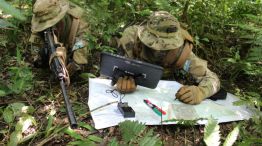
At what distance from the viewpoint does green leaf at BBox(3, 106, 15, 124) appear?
282cm

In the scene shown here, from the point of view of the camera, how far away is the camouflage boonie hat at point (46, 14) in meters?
3.54

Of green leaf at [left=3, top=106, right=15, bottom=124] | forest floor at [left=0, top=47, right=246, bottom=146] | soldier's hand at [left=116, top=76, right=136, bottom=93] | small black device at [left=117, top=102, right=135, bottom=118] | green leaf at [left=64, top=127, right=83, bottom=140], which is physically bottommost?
forest floor at [left=0, top=47, right=246, bottom=146]

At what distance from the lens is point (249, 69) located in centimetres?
392

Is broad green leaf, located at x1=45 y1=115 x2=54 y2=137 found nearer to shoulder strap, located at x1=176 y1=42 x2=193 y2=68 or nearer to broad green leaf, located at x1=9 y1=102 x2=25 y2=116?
broad green leaf, located at x1=9 y1=102 x2=25 y2=116

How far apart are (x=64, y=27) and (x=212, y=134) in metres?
2.24

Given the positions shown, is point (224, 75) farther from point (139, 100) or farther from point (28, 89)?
point (28, 89)

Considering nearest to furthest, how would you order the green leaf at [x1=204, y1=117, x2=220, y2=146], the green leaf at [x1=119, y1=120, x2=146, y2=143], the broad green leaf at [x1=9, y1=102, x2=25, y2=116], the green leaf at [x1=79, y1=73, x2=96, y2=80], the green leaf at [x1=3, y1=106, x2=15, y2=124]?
1. the green leaf at [x1=119, y1=120, x2=146, y2=143]
2. the green leaf at [x1=204, y1=117, x2=220, y2=146]
3. the green leaf at [x1=3, y1=106, x2=15, y2=124]
4. the broad green leaf at [x1=9, y1=102, x2=25, y2=116]
5. the green leaf at [x1=79, y1=73, x2=96, y2=80]

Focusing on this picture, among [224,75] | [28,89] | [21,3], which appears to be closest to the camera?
[28,89]

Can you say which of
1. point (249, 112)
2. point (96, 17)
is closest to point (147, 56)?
point (96, 17)

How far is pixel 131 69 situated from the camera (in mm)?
3309

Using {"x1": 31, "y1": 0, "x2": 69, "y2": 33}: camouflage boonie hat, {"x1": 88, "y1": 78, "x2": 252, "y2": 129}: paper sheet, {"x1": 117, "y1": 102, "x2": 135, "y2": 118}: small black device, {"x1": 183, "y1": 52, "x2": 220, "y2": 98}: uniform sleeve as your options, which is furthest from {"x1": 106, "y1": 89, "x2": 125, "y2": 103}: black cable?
{"x1": 31, "y1": 0, "x2": 69, "y2": 33}: camouflage boonie hat

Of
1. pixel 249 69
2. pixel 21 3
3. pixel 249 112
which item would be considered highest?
pixel 21 3

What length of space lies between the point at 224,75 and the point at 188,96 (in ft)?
3.81

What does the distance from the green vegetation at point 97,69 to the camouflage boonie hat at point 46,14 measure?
0.21 meters
